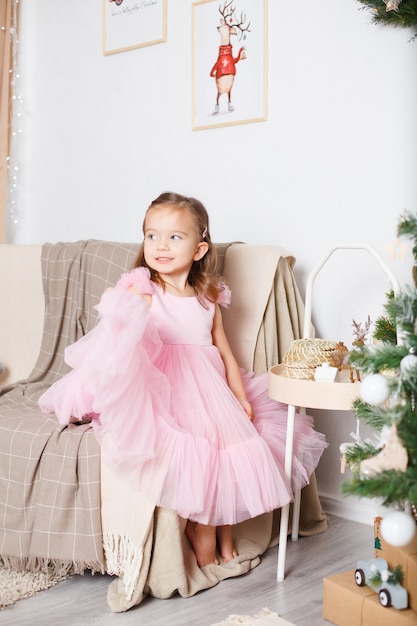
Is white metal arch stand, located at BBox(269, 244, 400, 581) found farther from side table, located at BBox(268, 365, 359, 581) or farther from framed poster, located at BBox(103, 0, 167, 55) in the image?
framed poster, located at BBox(103, 0, 167, 55)

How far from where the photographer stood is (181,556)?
1.91 m

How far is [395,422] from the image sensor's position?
1368 millimetres

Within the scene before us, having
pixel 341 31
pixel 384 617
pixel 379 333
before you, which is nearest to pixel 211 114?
pixel 341 31

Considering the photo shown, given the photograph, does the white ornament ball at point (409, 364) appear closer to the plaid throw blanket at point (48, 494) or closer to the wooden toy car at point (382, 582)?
the wooden toy car at point (382, 582)

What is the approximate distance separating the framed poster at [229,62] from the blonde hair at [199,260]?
0.64 metres

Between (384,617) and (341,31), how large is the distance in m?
1.78

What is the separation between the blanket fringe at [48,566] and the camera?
1.96 metres

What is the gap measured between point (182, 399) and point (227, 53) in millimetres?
1389

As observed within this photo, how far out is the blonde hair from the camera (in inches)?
85.7

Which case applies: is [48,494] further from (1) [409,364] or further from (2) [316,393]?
(1) [409,364]

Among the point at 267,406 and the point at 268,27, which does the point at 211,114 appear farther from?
the point at 267,406

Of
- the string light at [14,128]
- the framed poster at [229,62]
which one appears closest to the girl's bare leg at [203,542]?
the framed poster at [229,62]

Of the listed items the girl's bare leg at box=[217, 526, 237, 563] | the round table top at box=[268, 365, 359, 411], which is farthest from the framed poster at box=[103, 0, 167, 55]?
the girl's bare leg at box=[217, 526, 237, 563]

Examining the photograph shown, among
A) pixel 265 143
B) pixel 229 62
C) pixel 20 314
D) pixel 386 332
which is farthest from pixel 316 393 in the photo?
pixel 229 62
